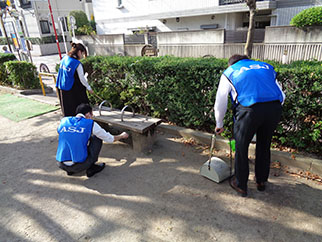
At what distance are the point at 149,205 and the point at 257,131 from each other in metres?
1.66

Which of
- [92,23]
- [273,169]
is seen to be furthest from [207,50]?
[92,23]

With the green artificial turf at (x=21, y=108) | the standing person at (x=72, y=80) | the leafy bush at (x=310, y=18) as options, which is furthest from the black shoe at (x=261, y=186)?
the leafy bush at (x=310, y=18)

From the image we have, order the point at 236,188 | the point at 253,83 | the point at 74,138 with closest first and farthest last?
the point at 253,83 → the point at 236,188 → the point at 74,138

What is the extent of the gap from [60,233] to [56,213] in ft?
1.24

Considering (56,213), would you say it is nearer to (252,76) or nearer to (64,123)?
(64,123)

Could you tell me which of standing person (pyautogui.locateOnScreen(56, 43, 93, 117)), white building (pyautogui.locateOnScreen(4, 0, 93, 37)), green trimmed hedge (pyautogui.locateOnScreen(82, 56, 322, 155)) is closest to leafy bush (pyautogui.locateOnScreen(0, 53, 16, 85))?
green trimmed hedge (pyautogui.locateOnScreen(82, 56, 322, 155))

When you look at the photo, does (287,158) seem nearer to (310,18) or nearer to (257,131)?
(257,131)

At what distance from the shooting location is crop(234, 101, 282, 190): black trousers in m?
2.58

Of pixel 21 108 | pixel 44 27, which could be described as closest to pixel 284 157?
pixel 21 108

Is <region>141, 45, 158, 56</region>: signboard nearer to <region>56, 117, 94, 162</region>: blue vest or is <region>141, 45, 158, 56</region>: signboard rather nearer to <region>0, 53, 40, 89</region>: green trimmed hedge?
<region>0, 53, 40, 89</region>: green trimmed hedge

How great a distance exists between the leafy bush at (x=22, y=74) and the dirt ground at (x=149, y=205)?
606cm

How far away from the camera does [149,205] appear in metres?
2.99

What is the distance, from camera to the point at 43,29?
1071 inches

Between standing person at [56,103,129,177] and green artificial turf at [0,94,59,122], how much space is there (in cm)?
393
